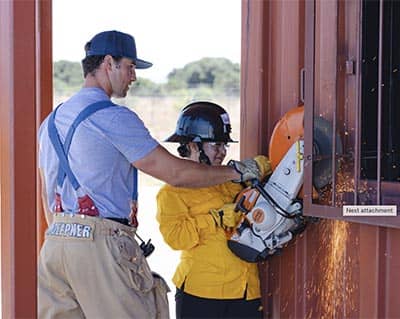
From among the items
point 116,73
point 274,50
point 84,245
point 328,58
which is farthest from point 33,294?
point 274,50

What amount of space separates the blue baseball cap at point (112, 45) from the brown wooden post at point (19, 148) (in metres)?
0.96

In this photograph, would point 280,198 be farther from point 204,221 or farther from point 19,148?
point 19,148

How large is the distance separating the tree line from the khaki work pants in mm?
26828

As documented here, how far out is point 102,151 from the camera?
10.5 feet

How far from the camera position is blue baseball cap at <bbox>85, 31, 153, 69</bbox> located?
3.37 meters

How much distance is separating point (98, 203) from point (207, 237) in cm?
59

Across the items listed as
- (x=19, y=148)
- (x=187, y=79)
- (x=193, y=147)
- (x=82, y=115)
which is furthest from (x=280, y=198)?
(x=187, y=79)

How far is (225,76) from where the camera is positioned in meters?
Result: 37.3

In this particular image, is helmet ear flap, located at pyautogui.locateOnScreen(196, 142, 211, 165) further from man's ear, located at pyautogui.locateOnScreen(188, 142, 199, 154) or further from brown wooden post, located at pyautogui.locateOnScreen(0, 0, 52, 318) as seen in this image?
brown wooden post, located at pyautogui.locateOnScreen(0, 0, 52, 318)

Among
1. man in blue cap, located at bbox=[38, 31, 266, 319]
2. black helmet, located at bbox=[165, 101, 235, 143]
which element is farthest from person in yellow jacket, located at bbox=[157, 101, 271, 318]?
man in blue cap, located at bbox=[38, 31, 266, 319]

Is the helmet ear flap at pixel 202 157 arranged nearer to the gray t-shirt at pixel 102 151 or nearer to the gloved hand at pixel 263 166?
the gloved hand at pixel 263 166

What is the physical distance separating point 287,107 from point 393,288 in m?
1.04

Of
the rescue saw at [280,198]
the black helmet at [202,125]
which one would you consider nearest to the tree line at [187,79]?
the black helmet at [202,125]

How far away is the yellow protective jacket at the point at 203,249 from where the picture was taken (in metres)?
3.52
